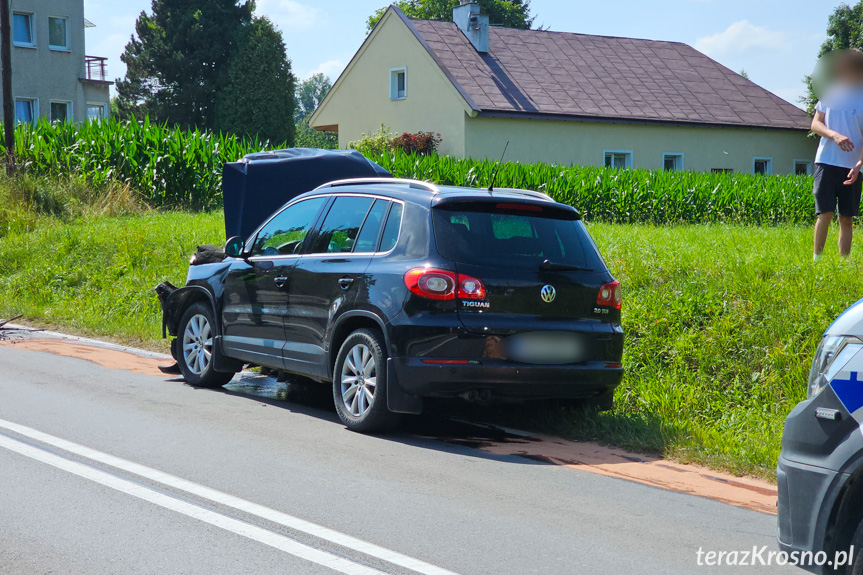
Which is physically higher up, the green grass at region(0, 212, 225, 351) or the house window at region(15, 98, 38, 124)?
the house window at region(15, 98, 38, 124)

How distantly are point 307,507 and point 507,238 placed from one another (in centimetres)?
274

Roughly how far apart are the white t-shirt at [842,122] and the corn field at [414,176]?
1434 centimetres

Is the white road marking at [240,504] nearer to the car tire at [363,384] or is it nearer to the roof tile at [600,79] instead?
the car tire at [363,384]

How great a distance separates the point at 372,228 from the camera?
7.63 meters

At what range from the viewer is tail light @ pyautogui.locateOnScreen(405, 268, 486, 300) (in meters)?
6.85

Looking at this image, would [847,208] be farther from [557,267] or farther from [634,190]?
[634,190]

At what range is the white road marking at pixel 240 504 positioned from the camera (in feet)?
14.6

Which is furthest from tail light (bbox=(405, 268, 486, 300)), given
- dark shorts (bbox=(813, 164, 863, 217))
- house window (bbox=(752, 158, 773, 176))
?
house window (bbox=(752, 158, 773, 176))

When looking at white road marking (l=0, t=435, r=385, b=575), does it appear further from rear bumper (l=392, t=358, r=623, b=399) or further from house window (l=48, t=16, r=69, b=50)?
house window (l=48, t=16, r=69, b=50)

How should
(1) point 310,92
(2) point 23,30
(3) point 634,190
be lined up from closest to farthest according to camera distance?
1. (3) point 634,190
2. (2) point 23,30
3. (1) point 310,92

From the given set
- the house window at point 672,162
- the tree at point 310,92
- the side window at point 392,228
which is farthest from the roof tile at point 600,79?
the tree at point 310,92

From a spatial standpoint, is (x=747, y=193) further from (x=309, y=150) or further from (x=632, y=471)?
(x=632, y=471)

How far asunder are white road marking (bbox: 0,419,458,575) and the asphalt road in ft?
0.04

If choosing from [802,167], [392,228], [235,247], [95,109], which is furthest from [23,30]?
[392,228]
